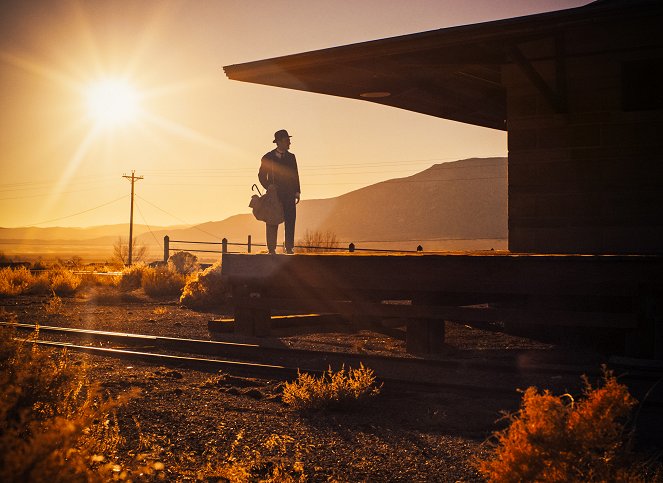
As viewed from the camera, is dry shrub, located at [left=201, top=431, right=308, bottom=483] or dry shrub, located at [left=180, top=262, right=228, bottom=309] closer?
dry shrub, located at [left=201, top=431, right=308, bottom=483]

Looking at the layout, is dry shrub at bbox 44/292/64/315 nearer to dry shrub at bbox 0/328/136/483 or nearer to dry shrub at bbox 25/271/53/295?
dry shrub at bbox 25/271/53/295

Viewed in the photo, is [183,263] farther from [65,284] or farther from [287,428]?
[287,428]

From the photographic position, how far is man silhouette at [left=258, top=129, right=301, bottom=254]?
36.9 feet

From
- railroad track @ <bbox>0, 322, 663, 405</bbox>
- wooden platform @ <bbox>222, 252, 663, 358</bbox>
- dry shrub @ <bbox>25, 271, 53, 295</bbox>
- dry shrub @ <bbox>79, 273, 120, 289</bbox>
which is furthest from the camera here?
dry shrub @ <bbox>79, 273, 120, 289</bbox>

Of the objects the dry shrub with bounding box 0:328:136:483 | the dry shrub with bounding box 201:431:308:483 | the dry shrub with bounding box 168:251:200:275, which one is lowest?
the dry shrub with bounding box 201:431:308:483

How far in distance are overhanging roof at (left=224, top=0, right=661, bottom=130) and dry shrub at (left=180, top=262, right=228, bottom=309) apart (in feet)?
23.2

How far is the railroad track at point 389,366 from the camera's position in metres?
7.50

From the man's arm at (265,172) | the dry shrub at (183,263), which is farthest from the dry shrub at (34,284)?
the man's arm at (265,172)

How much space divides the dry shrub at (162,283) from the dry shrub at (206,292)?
4509 mm

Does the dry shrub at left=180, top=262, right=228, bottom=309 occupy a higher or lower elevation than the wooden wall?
lower

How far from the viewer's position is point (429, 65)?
36.0ft

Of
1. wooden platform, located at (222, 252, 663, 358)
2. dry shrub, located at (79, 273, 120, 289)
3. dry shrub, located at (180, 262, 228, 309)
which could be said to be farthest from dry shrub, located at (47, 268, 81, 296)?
wooden platform, located at (222, 252, 663, 358)

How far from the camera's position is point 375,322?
36.6 ft

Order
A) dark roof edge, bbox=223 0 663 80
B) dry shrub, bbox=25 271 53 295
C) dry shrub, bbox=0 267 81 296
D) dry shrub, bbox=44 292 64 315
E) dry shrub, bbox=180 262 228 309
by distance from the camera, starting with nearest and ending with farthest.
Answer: dark roof edge, bbox=223 0 663 80 < dry shrub, bbox=44 292 64 315 < dry shrub, bbox=180 262 228 309 < dry shrub, bbox=0 267 81 296 < dry shrub, bbox=25 271 53 295
